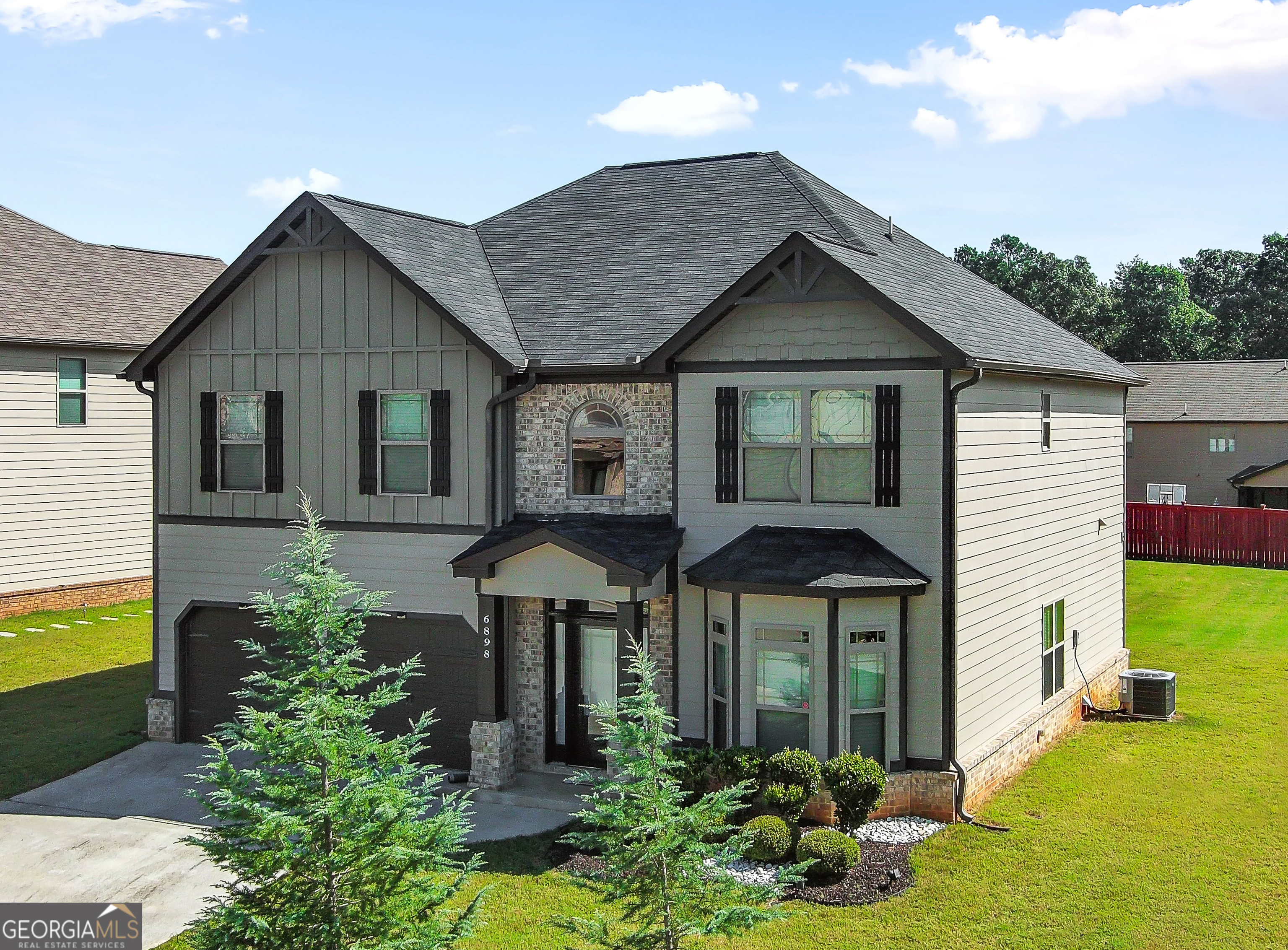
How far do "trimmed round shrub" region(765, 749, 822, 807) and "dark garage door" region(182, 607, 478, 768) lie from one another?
171 inches

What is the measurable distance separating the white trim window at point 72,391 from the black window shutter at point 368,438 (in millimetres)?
13026

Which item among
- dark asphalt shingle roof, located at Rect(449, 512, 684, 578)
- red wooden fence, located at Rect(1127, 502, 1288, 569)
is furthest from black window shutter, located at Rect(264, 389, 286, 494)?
red wooden fence, located at Rect(1127, 502, 1288, 569)

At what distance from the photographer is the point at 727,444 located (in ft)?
48.4

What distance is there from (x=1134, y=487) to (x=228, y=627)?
39796 mm

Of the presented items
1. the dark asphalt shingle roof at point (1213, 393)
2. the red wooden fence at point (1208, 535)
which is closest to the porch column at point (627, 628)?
the red wooden fence at point (1208, 535)

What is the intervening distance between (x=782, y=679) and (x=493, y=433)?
4902 mm

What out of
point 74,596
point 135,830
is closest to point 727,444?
point 135,830

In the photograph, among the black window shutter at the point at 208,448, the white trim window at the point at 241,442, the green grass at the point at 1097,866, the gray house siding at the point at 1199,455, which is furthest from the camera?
the gray house siding at the point at 1199,455

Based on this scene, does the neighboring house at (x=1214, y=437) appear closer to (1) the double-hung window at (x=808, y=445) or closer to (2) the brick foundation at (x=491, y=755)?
(1) the double-hung window at (x=808, y=445)

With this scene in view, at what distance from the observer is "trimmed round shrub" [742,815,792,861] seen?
12625 mm

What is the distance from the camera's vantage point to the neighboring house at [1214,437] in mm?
44312

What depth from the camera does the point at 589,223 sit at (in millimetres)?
19422

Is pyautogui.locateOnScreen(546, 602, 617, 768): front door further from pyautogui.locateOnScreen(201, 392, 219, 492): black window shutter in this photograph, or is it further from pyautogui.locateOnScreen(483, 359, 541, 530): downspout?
pyautogui.locateOnScreen(201, 392, 219, 492): black window shutter

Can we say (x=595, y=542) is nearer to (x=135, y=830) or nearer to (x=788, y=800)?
(x=788, y=800)
